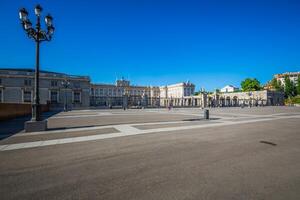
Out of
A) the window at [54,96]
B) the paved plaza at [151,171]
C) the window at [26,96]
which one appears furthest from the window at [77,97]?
the paved plaza at [151,171]

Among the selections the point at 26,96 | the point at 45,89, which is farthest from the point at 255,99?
the point at 26,96

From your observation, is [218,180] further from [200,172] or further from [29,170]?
[29,170]

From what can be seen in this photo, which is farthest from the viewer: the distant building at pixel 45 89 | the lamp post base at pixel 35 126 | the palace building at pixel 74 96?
the distant building at pixel 45 89

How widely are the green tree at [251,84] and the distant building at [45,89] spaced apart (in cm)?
8336

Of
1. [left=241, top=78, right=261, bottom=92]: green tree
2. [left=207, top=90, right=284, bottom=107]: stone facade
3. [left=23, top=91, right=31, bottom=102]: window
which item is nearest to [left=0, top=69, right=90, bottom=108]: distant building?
[left=23, top=91, right=31, bottom=102]: window

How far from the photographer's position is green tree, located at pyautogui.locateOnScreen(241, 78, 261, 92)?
91.3 meters

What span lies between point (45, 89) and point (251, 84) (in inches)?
3921

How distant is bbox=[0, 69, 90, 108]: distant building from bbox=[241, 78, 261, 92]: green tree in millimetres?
83362

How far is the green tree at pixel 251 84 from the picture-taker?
91.3 metres

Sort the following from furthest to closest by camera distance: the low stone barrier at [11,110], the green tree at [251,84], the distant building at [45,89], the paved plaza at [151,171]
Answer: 1. the green tree at [251,84]
2. the distant building at [45,89]
3. the low stone barrier at [11,110]
4. the paved plaza at [151,171]

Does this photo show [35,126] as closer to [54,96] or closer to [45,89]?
[45,89]

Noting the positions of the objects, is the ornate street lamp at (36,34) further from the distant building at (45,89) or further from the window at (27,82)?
the window at (27,82)

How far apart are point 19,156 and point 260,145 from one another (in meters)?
8.22

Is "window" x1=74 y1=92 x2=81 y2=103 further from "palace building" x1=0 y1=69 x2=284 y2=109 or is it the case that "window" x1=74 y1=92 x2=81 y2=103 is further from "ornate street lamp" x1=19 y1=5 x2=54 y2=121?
"ornate street lamp" x1=19 y1=5 x2=54 y2=121
